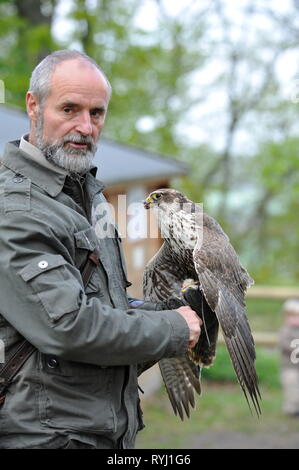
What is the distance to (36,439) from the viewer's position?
230 cm

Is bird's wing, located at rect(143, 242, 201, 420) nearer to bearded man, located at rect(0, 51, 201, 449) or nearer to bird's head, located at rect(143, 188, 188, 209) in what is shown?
A: bird's head, located at rect(143, 188, 188, 209)

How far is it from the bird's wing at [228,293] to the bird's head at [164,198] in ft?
0.73

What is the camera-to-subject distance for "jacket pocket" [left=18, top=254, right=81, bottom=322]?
7.04 ft

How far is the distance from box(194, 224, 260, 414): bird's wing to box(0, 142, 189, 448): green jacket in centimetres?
55

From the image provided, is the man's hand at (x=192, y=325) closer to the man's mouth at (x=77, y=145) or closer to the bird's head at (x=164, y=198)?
the man's mouth at (x=77, y=145)

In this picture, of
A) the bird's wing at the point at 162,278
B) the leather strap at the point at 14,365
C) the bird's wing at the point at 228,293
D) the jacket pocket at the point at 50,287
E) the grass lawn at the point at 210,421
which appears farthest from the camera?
the grass lawn at the point at 210,421

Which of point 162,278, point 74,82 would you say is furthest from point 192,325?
point 162,278

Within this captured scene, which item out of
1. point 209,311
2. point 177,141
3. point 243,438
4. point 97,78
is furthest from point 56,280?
point 177,141

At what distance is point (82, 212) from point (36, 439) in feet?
2.66

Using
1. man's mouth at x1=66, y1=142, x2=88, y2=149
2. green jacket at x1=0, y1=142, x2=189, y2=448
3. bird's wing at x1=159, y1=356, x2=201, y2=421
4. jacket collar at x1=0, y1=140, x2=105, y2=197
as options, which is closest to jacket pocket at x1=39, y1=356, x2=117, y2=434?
green jacket at x1=0, y1=142, x2=189, y2=448

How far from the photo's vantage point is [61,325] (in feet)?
7.04

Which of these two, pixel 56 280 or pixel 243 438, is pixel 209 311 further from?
pixel 243 438

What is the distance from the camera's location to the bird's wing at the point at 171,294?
11.3 ft

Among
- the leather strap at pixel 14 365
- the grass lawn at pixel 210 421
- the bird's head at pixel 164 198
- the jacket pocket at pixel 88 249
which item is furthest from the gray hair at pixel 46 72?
the grass lawn at pixel 210 421
